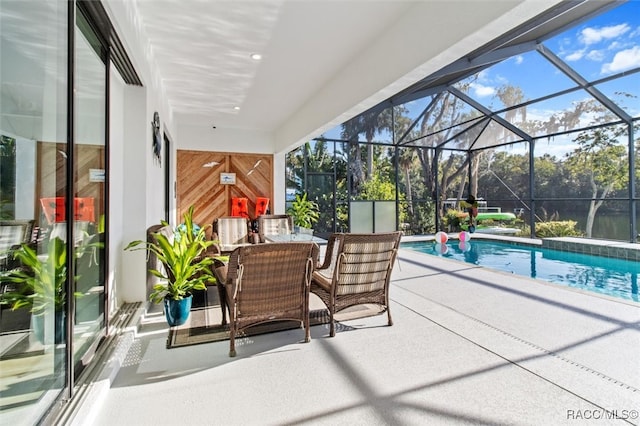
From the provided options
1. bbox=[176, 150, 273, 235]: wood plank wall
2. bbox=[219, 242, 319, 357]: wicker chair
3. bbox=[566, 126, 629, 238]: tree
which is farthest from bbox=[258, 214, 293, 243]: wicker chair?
bbox=[566, 126, 629, 238]: tree

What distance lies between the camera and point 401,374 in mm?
2209

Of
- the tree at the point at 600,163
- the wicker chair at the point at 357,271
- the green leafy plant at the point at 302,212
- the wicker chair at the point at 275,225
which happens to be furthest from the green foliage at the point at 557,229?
the wicker chair at the point at 357,271

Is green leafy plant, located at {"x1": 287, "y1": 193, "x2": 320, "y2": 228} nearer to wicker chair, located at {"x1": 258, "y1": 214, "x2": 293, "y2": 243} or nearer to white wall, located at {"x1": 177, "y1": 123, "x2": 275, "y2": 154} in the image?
white wall, located at {"x1": 177, "y1": 123, "x2": 275, "y2": 154}

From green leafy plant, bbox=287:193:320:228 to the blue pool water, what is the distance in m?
2.85

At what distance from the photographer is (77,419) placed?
1.63m

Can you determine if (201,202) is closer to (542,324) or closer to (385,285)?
(385,285)

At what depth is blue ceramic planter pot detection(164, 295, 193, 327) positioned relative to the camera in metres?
2.90

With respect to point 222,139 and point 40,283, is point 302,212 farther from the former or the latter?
point 40,283

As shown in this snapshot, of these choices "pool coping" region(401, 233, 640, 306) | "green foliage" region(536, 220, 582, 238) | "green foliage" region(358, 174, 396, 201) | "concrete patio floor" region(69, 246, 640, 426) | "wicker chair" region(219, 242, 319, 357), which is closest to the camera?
"concrete patio floor" region(69, 246, 640, 426)

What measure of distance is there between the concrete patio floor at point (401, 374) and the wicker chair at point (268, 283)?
258 mm

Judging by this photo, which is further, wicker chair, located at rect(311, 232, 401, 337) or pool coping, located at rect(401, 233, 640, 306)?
pool coping, located at rect(401, 233, 640, 306)


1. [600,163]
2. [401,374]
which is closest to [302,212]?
[401,374]

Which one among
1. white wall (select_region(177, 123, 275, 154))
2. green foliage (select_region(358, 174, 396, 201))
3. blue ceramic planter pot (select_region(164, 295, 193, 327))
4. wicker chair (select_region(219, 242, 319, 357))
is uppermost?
white wall (select_region(177, 123, 275, 154))

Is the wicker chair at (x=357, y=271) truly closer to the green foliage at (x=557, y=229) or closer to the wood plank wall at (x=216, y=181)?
the wood plank wall at (x=216, y=181)
